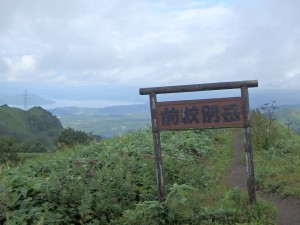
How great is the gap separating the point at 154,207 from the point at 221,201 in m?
1.16

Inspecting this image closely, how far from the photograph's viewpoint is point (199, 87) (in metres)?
6.41

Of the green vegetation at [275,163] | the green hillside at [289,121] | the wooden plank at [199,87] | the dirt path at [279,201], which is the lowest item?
the dirt path at [279,201]

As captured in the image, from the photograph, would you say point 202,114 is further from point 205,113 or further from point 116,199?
point 116,199

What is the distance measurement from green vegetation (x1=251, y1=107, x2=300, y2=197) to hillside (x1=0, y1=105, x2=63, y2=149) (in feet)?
324

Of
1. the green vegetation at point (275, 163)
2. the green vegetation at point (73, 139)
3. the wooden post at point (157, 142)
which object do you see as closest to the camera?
the wooden post at point (157, 142)

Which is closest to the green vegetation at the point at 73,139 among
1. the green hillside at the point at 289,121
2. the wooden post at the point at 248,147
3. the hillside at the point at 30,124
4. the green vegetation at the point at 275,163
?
the green vegetation at the point at 275,163

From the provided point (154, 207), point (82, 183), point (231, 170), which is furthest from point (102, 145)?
point (154, 207)

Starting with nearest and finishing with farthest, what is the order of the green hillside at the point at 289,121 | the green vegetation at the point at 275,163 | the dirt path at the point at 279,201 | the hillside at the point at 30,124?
1. the dirt path at the point at 279,201
2. the green vegetation at the point at 275,163
3. the green hillside at the point at 289,121
4. the hillside at the point at 30,124

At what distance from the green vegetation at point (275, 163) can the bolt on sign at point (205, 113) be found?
189 cm

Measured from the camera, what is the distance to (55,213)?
610 centimetres

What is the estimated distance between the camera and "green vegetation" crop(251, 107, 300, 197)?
26.7 feet

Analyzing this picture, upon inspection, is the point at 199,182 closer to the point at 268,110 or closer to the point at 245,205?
the point at 245,205

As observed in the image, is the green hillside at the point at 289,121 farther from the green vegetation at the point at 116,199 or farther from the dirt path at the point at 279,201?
the green vegetation at the point at 116,199

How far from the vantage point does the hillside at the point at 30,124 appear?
112125 millimetres
